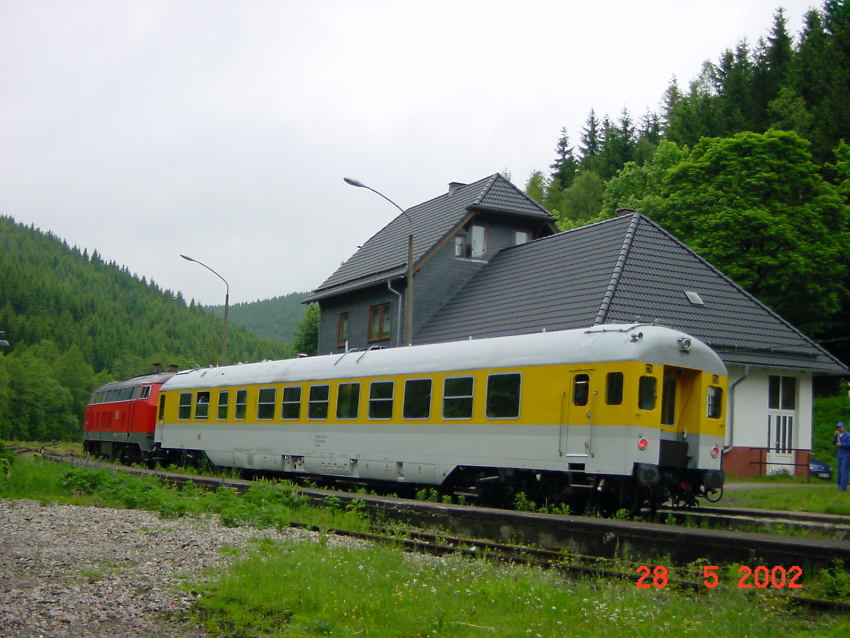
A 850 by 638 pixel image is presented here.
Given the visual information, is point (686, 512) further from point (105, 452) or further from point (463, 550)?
point (105, 452)

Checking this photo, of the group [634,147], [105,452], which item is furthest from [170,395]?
[634,147]

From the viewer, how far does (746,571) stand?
927cm

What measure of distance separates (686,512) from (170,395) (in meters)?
18.1

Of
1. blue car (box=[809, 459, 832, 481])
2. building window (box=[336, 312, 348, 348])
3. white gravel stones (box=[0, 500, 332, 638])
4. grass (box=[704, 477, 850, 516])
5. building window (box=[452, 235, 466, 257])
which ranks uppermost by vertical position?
building window (box=[452, 235, 466, 257])

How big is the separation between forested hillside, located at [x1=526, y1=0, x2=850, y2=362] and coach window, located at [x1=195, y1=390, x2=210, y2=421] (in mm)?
22755

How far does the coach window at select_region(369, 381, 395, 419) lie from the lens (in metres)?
18.7

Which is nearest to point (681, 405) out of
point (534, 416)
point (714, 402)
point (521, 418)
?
point (714, 402)

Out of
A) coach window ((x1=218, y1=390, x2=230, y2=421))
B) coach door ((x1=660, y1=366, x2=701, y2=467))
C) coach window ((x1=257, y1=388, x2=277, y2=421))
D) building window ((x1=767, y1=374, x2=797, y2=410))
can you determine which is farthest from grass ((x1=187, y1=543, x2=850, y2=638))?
building window ((x1=767, y1=374, x2=797, y2=410))

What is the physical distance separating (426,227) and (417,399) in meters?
18.7

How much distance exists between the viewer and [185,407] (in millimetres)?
28156

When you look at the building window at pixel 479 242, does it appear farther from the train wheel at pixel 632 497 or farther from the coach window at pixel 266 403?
the train wheel at pixel 632 497

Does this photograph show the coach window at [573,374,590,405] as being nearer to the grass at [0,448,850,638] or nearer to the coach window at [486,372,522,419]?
the coach window at [486,372,522,419]

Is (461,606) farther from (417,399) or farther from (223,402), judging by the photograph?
(223,402)

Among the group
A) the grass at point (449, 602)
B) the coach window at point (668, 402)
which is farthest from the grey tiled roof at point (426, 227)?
the grass at point (449, 602)
